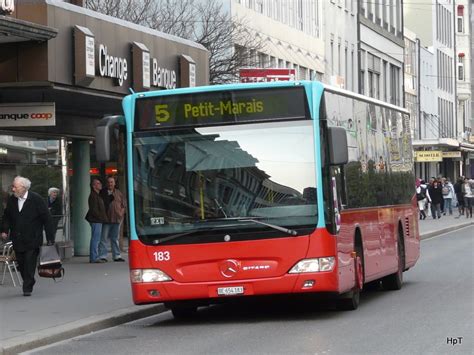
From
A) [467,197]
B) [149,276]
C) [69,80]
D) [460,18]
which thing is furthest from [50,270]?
[460,18]

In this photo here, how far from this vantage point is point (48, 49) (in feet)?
67.9

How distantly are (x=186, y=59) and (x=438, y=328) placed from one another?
1506cm

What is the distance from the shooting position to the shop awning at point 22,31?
18.1 metres

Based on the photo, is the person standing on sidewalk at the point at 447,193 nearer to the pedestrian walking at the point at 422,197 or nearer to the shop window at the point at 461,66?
the pedestrian walking at the point at 422,197

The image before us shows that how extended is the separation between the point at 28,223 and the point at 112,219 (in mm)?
7765

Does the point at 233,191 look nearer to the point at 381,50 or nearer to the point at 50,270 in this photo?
the point at 50,270

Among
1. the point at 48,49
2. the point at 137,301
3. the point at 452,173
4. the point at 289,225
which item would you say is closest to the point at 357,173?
the point at 289,225

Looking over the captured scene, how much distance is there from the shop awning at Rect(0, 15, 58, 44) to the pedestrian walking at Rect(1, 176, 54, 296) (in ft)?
7.10

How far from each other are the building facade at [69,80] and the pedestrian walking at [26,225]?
8.00 ft

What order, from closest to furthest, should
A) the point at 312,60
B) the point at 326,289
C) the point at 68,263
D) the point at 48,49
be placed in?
the point at 326,289
the point at 48,49
the point at 68,263
the point at 312,60

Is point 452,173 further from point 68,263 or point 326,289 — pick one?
point 326,289

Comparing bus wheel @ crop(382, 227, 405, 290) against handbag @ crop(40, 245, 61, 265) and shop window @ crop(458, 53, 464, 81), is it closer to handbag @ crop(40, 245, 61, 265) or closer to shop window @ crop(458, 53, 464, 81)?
handbag @ crop(40, 245, 61, 265)

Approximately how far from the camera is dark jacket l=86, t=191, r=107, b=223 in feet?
84.0

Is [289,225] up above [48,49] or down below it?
below
